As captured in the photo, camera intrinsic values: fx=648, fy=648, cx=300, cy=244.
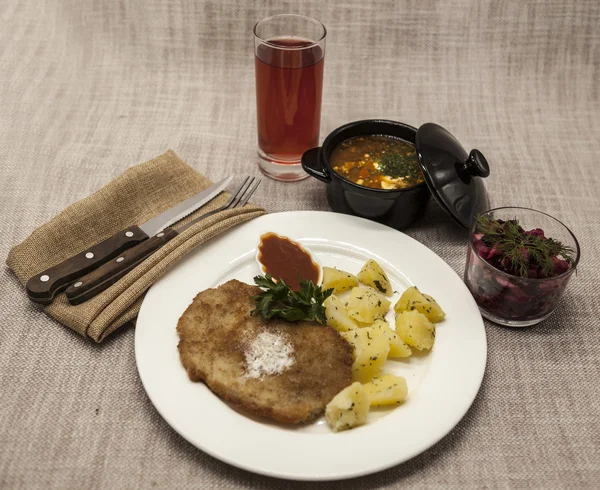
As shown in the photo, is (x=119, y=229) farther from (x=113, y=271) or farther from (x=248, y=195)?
(x=248, y=195)

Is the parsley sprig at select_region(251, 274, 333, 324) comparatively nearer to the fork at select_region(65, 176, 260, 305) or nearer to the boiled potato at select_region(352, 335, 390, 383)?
the boiled potato at select_region(352, 335, 390, 383)

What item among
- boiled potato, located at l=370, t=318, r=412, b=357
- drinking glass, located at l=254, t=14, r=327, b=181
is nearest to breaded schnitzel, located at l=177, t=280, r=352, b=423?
boiled potato, located at l=370, t=318, r=412, b=357

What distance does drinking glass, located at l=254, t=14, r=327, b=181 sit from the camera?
357 cm

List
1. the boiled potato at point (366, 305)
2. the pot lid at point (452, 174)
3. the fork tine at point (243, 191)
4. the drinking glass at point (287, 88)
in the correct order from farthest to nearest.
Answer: the fork tine at point (243, 191) < the drinking glass at point (287, 88) < the pot lid at point (452, 174) < the boiled potato at point (366, 305)

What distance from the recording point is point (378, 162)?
3.67 metres

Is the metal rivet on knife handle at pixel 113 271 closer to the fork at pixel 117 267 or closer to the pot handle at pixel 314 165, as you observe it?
the fork at pixel 117 267

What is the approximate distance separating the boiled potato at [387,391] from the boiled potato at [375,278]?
597mm

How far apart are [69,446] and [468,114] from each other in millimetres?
3503

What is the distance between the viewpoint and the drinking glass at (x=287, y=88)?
3574mm

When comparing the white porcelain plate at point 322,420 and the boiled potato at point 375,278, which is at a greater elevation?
the boiled potato at point 375,278

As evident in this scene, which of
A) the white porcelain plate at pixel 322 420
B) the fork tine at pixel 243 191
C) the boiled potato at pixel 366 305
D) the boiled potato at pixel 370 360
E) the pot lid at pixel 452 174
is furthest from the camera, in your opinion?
the fork tine at pixel 243 191

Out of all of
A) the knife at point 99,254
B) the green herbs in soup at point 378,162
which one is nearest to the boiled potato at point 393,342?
the green herbs in soup at point 378,162

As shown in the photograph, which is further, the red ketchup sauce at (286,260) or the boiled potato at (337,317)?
the red ketchup sauce at (286,260)

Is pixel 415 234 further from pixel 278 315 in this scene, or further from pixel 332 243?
pixel 278 315
